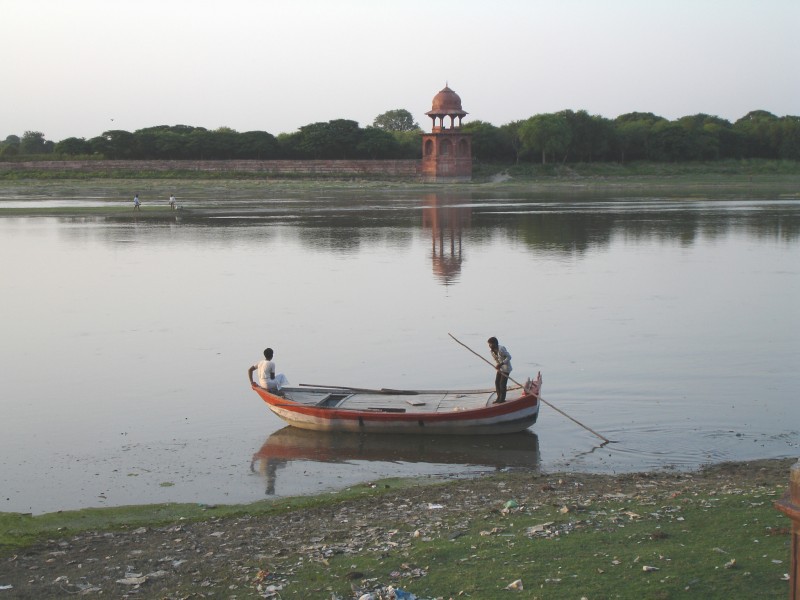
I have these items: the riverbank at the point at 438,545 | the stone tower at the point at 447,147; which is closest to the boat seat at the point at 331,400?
the riverbank at the point at 438,545

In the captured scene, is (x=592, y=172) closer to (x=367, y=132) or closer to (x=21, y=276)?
(x=367, y=132)

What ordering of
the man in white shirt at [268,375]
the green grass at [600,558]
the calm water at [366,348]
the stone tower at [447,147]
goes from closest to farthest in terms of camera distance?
the green grass at [600,558], the calm water at [366,348], the man in white shirt at [268,375], the stone tower at [447,147]

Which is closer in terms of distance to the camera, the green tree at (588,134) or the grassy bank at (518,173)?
the grassy bank at (518,173)

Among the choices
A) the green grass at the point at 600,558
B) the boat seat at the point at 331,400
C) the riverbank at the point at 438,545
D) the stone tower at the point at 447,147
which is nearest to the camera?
the green grass at the point at 600,558

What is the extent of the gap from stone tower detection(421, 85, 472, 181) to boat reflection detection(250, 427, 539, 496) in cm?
7460

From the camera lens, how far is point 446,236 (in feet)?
129

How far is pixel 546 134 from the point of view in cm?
8875

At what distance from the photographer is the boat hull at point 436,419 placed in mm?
12734

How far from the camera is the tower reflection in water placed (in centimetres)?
2947

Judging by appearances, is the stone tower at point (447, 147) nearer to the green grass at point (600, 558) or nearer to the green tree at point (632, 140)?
the green tree at point (632, 140)

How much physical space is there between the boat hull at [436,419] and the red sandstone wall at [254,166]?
251 ft

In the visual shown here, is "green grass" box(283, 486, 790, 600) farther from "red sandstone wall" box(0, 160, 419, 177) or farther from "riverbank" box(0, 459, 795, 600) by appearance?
"red sandstone wall" box(0, 160, 419, 177)

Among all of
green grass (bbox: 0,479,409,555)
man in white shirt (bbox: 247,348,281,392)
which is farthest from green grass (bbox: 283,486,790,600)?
man in white shirt (bbox: 247,348,281,392)

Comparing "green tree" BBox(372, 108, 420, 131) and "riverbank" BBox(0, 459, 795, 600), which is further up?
"green tree" BBox(372, 108, 420, 131)
